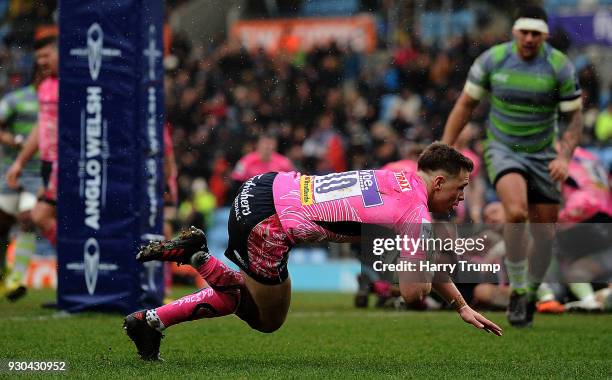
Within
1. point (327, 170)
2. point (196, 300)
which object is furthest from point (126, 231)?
point (327, 170)

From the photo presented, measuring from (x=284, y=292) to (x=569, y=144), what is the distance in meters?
3.53

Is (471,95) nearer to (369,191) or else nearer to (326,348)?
(326,348)

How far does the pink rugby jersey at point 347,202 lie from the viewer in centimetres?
582

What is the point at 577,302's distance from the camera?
36.4ft

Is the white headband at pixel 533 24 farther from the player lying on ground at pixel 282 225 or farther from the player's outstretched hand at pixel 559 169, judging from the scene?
the player lying on ground at pixel 282 225

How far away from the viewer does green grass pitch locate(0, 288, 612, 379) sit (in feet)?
19.0

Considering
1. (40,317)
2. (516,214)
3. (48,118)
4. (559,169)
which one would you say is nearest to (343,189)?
(516,214)

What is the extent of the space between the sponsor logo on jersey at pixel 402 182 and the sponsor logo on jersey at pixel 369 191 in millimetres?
117

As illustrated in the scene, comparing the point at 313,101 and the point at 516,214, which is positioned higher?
the point at 313,101

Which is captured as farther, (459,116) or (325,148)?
(325,148)

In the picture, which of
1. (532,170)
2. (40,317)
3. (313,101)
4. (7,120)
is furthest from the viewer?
(313,101)

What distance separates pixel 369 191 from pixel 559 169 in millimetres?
3143

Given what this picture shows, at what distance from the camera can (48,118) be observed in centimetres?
1101

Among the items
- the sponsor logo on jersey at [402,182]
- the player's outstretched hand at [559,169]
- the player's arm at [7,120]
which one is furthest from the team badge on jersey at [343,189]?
the player's arm at [7,120]
